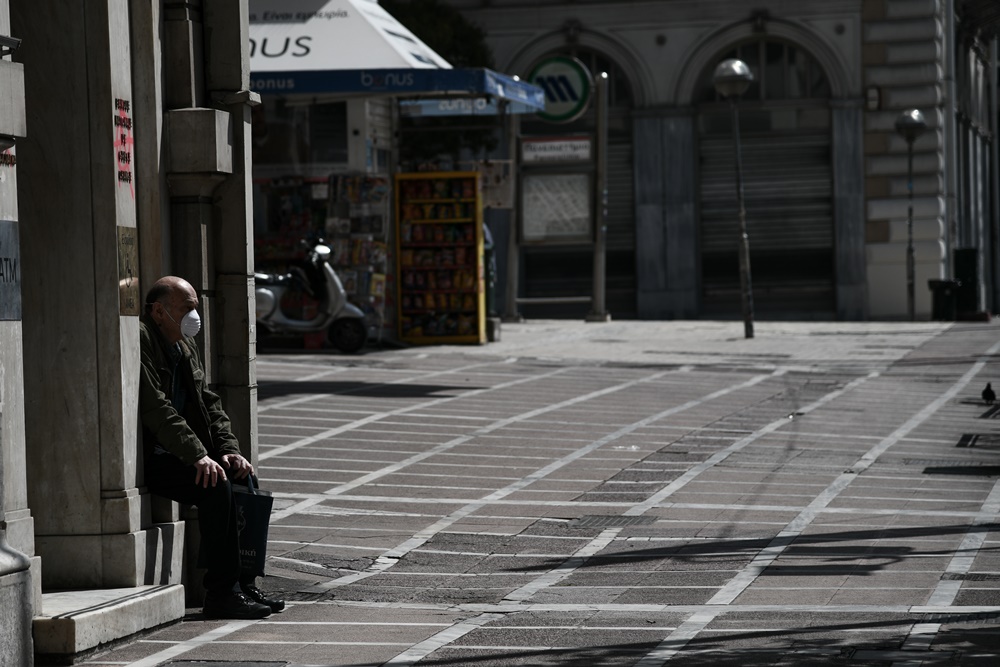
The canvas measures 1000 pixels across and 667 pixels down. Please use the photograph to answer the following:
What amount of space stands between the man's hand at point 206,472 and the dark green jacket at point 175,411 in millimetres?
Result: 38

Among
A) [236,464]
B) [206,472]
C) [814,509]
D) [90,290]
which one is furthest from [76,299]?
[814,509]

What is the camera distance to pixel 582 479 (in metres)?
12.0

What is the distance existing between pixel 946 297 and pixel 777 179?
4248mm

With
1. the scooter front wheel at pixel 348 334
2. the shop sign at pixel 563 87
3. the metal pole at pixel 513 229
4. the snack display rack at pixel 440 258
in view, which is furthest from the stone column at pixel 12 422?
the shop sign at pixel 563 87

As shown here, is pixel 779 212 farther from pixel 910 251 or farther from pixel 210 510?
pixel 210 510

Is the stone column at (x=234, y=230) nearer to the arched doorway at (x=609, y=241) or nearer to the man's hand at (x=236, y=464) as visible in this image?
the man's hand at (x=236, y=464)

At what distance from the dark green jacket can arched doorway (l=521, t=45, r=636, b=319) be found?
25726mm

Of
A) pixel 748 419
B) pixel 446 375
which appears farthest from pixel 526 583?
pixel 446 375

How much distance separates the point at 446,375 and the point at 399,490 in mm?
7211

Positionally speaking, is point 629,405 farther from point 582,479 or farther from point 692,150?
point 692,150

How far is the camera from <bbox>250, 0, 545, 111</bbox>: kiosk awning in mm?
20297

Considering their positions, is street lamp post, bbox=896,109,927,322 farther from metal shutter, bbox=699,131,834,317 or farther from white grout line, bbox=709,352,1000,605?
white grout line, bbox=709,352,1000,605

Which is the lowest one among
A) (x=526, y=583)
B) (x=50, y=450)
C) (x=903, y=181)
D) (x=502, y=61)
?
(x=526, y=583)

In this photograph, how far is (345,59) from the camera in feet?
67.8
